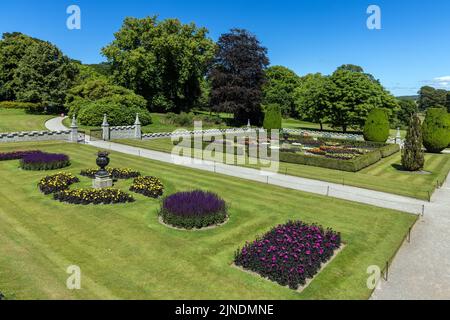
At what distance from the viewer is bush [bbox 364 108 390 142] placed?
44125 millimetres

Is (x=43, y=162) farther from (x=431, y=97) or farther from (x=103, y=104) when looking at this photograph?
(x=431, y=97)

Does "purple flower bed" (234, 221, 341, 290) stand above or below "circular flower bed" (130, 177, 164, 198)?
below

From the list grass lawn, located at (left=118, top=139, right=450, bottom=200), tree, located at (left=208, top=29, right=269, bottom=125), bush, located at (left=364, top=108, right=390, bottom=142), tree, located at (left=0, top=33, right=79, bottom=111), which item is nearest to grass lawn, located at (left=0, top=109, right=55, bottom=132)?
tree, located at (left=0, top=33, right=79, bottom=111)

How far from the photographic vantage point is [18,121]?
48062mm

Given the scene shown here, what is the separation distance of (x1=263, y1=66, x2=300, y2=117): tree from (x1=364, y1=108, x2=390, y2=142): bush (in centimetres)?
4399

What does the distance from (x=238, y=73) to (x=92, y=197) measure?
173 ft

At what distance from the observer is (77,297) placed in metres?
8.99

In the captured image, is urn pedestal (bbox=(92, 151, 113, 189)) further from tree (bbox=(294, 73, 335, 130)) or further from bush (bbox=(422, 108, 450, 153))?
tree (bbox=(294, 73, 335, 130))

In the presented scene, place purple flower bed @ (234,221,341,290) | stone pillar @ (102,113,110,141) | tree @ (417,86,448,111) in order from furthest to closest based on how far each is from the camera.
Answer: tree @ (417,86,448,111), stone pillar @ (102,113,110,141), purple flower bed @ (234,221,341,290)

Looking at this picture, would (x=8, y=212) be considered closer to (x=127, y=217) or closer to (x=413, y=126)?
(x=127, y=217)

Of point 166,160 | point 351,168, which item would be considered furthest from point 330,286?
point 166,160

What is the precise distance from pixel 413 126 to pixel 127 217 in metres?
24.2

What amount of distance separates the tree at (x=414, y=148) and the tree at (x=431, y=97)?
394 ft

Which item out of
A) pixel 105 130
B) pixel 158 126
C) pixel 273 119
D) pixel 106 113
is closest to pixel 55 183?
pixel 105 130
